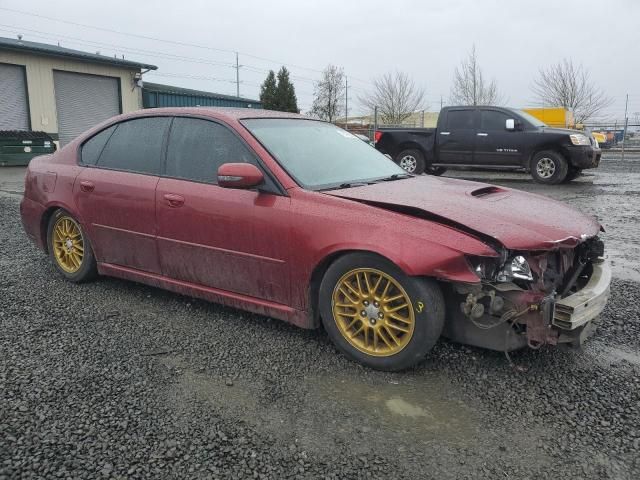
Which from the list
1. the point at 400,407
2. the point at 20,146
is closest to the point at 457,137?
the point at 400,407

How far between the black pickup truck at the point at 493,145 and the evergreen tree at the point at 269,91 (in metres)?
27.2

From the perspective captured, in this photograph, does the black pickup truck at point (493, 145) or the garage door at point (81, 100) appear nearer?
the black pickup truck at point (493, 145)

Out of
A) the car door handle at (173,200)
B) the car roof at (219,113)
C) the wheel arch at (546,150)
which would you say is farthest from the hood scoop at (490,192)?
the wheel arch at (546,150)

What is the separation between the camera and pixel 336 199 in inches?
131

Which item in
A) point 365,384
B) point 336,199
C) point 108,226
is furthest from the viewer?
point 108,226

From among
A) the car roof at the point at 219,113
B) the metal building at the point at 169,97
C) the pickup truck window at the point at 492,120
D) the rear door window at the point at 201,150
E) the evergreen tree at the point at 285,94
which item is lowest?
the rear door window at the point at 201,150

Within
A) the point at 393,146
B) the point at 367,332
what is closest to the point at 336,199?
the point at 367,332

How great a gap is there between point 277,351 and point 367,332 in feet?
2.02

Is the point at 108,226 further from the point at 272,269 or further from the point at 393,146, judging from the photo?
the point at 393,146

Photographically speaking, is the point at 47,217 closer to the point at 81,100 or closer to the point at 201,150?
the point at 201,150

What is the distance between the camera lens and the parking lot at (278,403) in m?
2.34

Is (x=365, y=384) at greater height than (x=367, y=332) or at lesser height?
lesser

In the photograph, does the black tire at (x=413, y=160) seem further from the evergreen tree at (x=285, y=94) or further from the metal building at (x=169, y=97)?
the evergreen tree at (x=285, y=94)

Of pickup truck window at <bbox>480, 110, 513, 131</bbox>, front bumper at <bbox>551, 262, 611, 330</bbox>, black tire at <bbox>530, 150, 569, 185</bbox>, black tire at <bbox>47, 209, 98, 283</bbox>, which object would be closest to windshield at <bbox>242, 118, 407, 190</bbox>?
front bumper at <bbox>551, 262, 611, 330</bbox>
